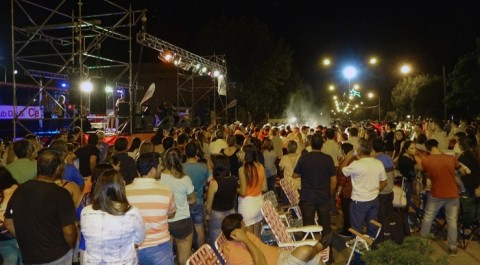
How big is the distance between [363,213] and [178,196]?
2.83m

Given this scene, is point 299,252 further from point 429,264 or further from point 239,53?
point 239,53

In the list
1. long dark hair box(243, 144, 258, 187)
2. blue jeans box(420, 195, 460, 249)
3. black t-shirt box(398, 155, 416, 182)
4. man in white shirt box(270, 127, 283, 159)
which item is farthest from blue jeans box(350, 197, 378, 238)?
man in white shirt box(270, 127, 283, 159)

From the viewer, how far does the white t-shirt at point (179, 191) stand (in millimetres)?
5020

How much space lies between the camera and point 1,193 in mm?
4660

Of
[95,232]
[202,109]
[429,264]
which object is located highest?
[202,109]

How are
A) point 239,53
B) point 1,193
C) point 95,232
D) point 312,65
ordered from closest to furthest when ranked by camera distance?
point 95,232 → point 1,193 → point 239,53 → point 312,65

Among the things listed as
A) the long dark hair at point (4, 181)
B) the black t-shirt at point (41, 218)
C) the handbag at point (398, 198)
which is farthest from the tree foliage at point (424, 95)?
the black t-shirt at point (41, 218)

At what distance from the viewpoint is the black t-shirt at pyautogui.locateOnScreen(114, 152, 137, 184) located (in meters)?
5.95

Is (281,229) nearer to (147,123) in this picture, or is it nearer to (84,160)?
(84,160)

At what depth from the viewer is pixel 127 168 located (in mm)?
6137

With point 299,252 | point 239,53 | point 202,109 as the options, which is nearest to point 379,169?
point 299,252

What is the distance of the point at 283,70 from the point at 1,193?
34045 mm

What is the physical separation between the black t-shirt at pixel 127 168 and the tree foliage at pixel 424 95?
4177 centimetres

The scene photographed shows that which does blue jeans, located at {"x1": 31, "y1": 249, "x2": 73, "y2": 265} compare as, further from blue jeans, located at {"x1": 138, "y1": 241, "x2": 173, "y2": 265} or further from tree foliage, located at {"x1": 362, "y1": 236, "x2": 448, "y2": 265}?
tree foliage, located at {"x1": 362, "y1": 236, "x2": 448, "y2": 265}
